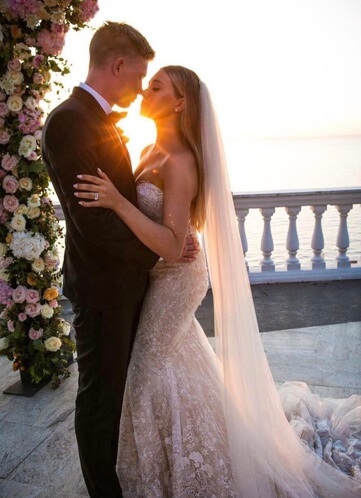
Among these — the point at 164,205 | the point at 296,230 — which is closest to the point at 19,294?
the point at 164,205

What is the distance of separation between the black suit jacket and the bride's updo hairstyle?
1.38ft

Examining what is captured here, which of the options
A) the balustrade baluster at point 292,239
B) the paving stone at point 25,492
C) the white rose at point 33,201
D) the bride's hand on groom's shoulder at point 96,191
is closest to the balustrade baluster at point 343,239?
the balustrade baluster at point 292,239

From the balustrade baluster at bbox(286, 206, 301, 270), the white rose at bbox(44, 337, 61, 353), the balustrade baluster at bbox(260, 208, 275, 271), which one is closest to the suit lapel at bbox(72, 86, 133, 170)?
the white rose at bbox(44, 337, 61, 353)

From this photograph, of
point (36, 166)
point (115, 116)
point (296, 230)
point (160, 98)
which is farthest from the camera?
point (296, 230)

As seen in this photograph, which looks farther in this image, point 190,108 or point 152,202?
point 190,108

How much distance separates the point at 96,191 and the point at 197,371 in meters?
1.29

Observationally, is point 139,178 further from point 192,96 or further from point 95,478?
point 95,478

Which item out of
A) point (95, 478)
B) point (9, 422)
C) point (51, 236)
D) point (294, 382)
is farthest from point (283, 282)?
point (95, 478)

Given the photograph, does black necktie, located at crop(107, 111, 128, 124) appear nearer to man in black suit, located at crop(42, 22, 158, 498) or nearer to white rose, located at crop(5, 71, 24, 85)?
man in black suit, located at crop(42, 22, 158, 498)

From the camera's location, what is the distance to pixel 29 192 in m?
3.57

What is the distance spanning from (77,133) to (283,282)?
5042 mm

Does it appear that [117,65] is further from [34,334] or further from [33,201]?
[34,334]

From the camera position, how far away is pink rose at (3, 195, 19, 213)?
3.48 m

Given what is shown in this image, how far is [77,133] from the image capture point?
6.42 feet
